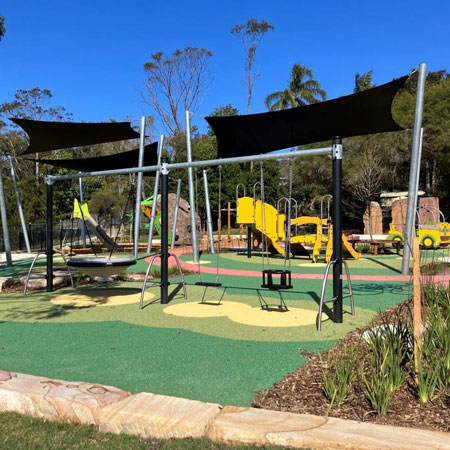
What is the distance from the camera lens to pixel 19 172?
36750 mm

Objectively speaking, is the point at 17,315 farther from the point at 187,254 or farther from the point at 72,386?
the point at 187,254

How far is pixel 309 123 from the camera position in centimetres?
628

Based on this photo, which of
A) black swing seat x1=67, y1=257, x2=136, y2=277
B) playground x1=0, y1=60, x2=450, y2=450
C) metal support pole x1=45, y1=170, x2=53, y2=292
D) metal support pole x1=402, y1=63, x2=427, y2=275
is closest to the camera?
playground x1=0, y1=60, x2=450, y2=450

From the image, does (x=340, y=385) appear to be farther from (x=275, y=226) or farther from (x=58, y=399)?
(x=275, y=226)

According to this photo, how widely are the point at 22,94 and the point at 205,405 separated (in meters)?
38.8

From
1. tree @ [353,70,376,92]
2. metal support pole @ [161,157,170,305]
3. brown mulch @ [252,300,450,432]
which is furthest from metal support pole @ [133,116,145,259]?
tree @ [353,70,376,92]

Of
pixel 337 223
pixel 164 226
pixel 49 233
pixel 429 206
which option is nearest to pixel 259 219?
pixel 49 233

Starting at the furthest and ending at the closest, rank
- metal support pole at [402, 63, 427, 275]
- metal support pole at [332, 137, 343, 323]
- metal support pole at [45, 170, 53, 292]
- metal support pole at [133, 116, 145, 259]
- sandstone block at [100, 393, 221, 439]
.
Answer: metal support pole at [133, 116, 145, 259] → metal support pole at [402, 63, 427, 275] → metal support pole at [45, 170, 53, 292] → metal support pole at [332, 137, 343, 323] → sandstone block at [100, 393, 221, 439]

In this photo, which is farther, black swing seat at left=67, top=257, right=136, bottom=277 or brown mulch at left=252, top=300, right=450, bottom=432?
black swing seat at left=67, top=257, right=136, bottom=277

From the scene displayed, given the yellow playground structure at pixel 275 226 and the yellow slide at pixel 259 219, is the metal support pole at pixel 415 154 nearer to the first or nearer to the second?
the yellow playground structure at pixel 275 226

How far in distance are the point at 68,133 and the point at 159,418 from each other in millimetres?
6722

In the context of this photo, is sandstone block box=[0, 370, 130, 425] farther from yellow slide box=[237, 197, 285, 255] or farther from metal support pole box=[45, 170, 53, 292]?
yellow slide box=[237, 197, 285, 255]

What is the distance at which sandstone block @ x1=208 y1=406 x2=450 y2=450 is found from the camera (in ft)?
7.34

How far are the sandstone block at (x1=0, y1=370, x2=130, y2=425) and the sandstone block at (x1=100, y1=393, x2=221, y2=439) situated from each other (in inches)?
4.8
